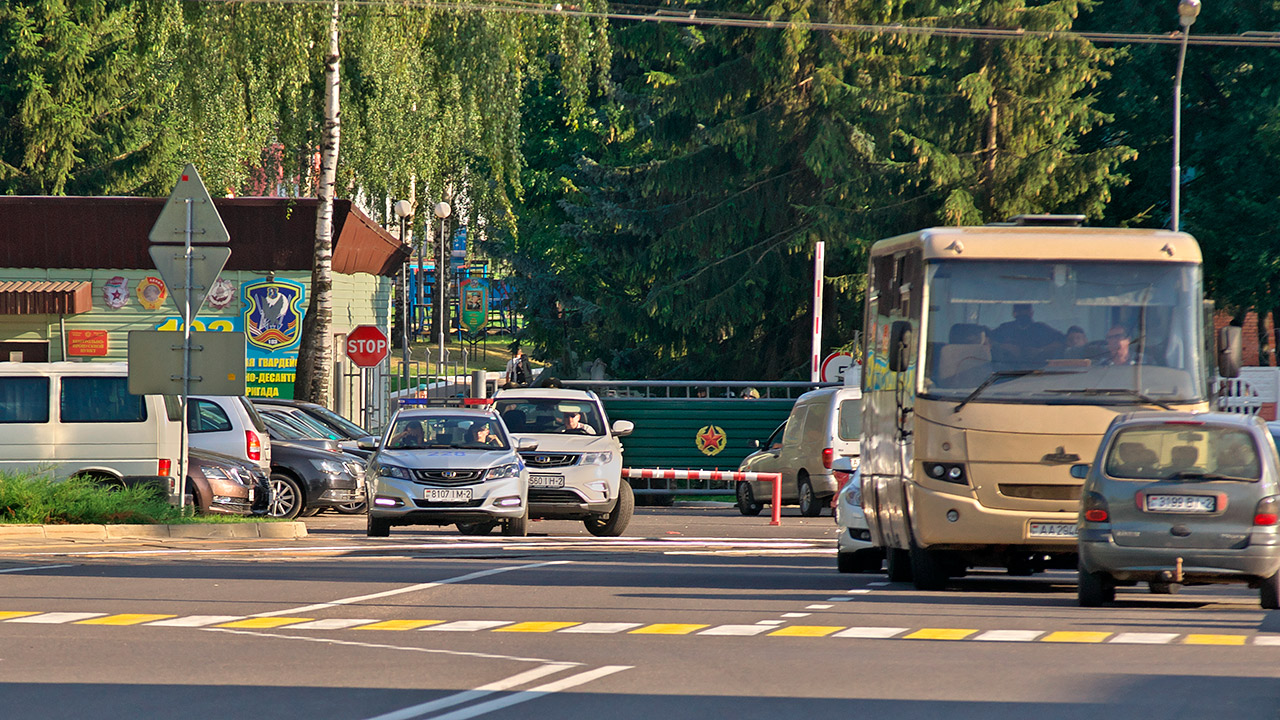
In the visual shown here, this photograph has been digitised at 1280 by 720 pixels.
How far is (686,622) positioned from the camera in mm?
12836

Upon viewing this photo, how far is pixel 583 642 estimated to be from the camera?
1155 cm

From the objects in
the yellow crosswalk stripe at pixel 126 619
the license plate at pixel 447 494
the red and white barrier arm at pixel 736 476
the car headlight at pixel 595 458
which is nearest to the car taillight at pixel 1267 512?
the yellow crosswalk stripe at pixel 126 619

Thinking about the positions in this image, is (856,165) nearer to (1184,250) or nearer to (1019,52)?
(1019,52)

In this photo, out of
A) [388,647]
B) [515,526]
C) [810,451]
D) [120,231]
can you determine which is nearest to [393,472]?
[515,526]

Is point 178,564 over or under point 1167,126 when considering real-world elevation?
under

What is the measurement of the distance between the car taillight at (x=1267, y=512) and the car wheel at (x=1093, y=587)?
1174 mm

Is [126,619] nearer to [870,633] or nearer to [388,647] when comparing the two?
[388,647]

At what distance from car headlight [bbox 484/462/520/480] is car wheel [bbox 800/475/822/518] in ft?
30.4

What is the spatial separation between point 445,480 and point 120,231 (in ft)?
63.1

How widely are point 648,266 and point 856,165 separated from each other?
618 centimetres

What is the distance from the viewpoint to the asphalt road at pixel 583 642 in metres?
9.08

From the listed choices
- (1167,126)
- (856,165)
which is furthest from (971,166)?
(1167,126)

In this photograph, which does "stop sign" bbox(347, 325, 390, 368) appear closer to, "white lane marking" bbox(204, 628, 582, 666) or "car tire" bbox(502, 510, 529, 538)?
"car tire" bbox(502, 510, 529, 538)

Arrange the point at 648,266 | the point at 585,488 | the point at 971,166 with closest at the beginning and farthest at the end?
the point at 585,488 < the point at 971,166 < the point at 648,266
